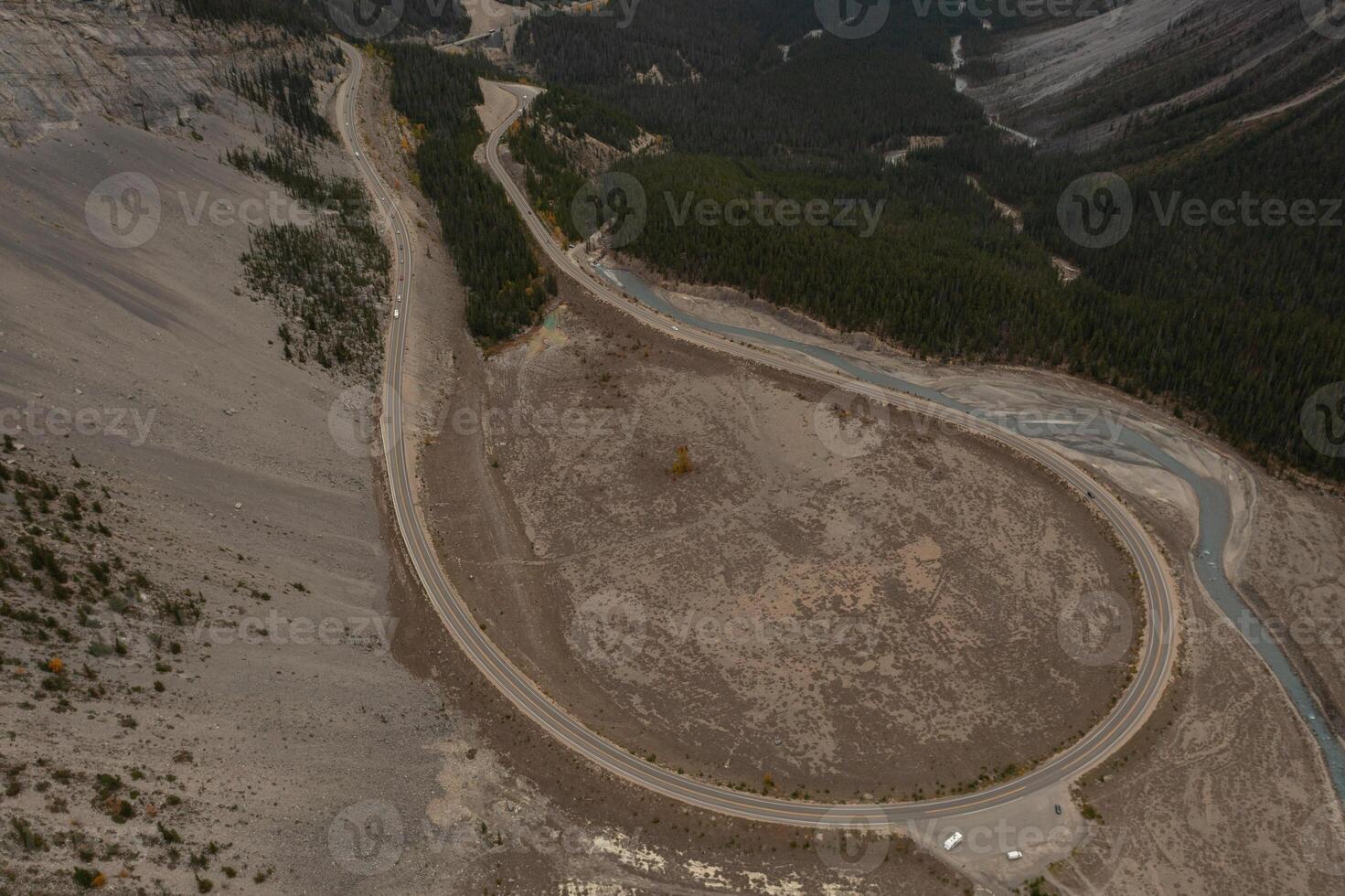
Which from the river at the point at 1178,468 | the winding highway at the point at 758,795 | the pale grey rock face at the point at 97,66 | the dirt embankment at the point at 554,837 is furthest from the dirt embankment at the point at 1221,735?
the pale grey rock face at the point at 97,66

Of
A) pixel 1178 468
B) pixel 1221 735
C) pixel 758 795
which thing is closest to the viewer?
pixel 758 795

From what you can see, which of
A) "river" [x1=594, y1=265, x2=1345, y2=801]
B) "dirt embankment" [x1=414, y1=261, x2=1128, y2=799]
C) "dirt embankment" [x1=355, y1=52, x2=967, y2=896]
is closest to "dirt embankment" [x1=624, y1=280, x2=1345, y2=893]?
"river" [x1=594, y1=265, x2=1345, y2=801]

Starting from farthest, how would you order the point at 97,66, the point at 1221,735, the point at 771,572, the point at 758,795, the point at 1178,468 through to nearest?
the point at 97,66
the point at 1178,468
the point at 771,572
the point at 1221,735
the point at 758,795

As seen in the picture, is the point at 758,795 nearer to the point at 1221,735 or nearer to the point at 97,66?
the point at 1221,735

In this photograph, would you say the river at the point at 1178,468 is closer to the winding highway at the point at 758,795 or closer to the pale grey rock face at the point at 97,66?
the winding highway at the point at 758,795

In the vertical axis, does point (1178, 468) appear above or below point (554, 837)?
above

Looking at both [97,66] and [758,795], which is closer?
[758,795]

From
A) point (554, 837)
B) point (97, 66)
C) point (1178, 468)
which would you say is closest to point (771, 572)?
point (554, 837)

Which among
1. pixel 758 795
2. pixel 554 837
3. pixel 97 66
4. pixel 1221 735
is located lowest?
pixel 554 837
